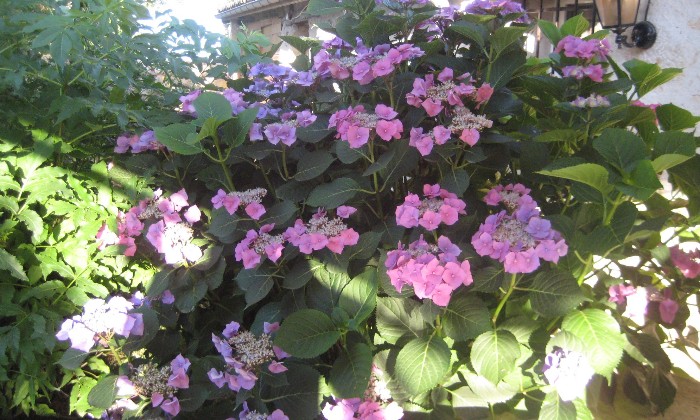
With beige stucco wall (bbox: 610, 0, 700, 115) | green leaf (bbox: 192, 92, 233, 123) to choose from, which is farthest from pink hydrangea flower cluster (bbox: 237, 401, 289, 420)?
beige stucco wall (bbox: 610, 0, 700, 115)

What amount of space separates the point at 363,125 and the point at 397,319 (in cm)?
47

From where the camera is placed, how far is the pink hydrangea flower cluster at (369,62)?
133 centimetres

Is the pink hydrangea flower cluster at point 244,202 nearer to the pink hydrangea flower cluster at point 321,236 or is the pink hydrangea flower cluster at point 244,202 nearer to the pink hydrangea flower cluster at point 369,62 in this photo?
the pink hydrangea flower cluster at point 321,236

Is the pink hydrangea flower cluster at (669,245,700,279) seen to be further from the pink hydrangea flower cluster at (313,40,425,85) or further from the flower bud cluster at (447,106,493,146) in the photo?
the pink hydrangea flower cluster at (313,40,425,85)

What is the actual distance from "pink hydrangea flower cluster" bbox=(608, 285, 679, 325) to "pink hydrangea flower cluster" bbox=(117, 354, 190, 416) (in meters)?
1.09

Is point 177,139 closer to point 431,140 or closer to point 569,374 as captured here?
point 431,140

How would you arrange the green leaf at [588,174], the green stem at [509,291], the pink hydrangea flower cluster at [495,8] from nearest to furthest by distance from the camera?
the green leaf at [588,174] → the green stem at [509,291] → the pink hydrangea flower cluster at [495,8]

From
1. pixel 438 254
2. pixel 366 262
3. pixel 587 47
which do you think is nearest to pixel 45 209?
pixel 366 262

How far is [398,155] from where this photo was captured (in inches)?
52.4

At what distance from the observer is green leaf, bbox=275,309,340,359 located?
1112 mm

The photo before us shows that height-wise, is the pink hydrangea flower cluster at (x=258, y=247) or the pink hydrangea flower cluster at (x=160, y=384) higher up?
the pink hydrangea flower cluster at (x=258, y=247)

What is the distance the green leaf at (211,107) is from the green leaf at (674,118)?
1162mm

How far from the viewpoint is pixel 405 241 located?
140cm

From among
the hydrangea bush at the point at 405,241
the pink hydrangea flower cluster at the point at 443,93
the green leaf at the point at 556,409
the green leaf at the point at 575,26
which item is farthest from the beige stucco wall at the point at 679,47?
the green leaf at the point at 556,409
